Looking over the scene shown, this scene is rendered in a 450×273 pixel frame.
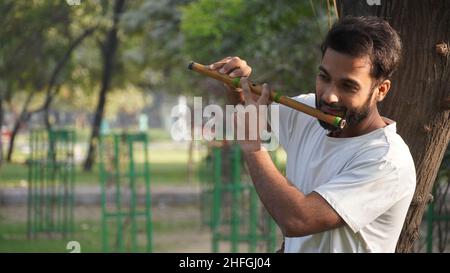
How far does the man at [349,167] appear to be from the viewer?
238cm

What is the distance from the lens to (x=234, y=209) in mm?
9109

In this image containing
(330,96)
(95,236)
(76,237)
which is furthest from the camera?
(95,236)

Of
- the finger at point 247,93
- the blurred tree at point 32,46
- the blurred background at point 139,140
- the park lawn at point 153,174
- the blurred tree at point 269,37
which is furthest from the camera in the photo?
the park lawn at point 153,174

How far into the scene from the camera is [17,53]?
2078cm

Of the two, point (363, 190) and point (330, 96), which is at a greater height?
point (330, 96)

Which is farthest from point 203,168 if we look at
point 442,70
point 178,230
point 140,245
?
point 442,70

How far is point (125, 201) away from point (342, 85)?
15.4 metres

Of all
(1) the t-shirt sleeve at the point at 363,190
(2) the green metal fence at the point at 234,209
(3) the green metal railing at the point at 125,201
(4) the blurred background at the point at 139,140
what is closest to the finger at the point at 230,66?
(1) the t-shirt sleeve at the point at 363,190

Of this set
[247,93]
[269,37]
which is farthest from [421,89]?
[269,37]

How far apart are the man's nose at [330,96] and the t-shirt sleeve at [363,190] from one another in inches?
7.0

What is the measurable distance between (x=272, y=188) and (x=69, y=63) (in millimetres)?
22293

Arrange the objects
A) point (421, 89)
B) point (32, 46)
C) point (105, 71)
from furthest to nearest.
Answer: point (105, 71), point (32, 46), point (421, 89)

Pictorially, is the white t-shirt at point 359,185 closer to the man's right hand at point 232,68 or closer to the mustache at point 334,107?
the mustache at point 334,107

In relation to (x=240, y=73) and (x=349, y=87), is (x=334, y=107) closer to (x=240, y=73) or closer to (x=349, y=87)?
(x=349, y=87)
